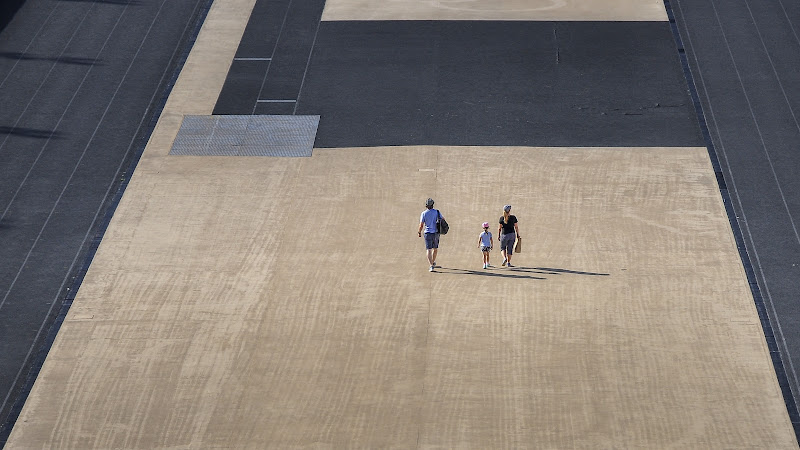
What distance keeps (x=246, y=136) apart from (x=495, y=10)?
8807 mm

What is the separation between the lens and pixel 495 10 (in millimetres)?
31016

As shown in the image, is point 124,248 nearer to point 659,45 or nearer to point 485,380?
point 485,380

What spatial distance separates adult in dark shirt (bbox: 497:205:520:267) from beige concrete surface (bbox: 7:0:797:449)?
16.4 inches

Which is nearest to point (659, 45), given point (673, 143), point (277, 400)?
point (673, 143)

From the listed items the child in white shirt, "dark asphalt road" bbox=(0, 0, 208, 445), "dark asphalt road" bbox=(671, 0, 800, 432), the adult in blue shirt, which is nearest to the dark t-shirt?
the child in white shirt

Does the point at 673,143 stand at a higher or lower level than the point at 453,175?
higher

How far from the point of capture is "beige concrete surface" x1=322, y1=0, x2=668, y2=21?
30.7 meters

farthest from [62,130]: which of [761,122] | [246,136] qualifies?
[761,122]

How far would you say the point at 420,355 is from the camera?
61.9 feet

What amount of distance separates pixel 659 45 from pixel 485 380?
1398cm

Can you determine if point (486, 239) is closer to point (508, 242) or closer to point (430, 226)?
point (508, 242)

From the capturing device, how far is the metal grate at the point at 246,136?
82.7 feet

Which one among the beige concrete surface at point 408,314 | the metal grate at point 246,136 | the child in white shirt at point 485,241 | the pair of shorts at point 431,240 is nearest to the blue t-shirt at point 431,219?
the pair of shorts at point 431,240

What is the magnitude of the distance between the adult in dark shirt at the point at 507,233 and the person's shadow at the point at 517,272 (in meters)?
0.26
